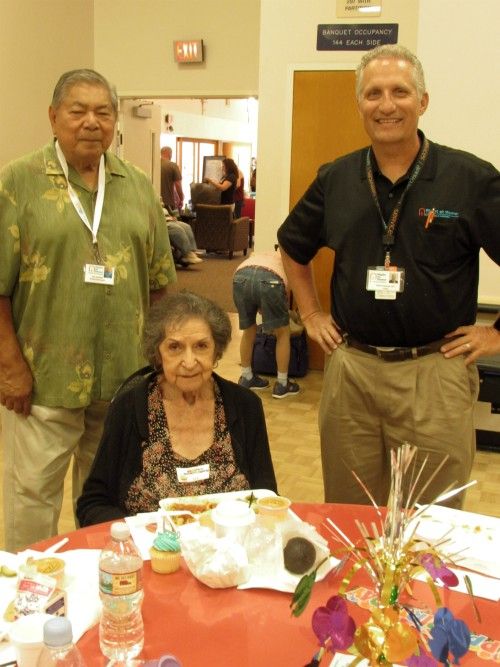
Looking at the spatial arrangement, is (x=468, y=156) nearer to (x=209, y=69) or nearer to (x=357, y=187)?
(x=357, y=187)

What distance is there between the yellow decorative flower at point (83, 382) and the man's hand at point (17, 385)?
13 cm

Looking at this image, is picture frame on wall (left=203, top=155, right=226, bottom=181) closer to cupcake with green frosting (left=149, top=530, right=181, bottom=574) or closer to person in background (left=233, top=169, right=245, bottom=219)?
person in background (left=233, top=169, right=245, bottom=219)

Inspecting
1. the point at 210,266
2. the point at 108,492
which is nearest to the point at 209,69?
the point at 210,266

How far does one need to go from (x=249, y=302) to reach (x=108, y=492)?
3.57 m

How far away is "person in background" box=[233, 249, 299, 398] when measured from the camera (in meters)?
5.35

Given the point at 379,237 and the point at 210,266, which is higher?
the point at 379,237

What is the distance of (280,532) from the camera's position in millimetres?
1548

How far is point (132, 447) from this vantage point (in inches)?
78.0

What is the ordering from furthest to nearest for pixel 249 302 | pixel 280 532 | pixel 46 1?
pixel 46 1 < pixel 249 302 < pixel 280 532

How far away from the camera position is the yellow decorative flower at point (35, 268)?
2277mm

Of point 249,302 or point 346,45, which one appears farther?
point 346,45

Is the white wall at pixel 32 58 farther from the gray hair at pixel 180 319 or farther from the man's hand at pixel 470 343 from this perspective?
the man's hand at pixel 470 343

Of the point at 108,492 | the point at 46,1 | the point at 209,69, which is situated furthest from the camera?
the point at 209,69

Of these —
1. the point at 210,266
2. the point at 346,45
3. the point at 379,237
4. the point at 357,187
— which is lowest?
the point at 210,266
